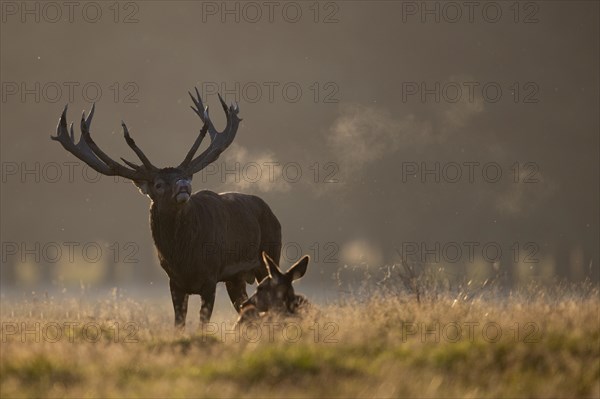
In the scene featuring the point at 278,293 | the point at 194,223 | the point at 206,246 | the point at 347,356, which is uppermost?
the point at 194,223

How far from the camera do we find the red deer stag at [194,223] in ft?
46.8

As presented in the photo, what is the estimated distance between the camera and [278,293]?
11734 mm

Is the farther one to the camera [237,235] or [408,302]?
[237,235]

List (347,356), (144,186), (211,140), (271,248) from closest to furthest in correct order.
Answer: (347,356) → (144,186) → (211,140) → (271,248)

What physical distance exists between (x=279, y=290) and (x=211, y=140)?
4.93 metres

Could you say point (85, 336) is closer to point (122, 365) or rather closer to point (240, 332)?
point (240, 332)

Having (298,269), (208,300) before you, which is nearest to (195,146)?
(208,300)

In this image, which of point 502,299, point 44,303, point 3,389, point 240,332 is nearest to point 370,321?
point 240,332

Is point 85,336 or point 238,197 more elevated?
point 238,197

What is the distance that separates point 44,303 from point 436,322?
23.0 feet

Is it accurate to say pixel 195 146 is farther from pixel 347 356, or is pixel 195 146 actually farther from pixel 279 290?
pixel 347 356

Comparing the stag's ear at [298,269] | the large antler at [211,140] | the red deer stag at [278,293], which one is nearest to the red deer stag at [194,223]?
the large antler at [211,140]

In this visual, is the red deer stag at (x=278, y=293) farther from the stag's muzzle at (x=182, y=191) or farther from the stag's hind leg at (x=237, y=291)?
the stag's hind leg at (x=237, y=291)

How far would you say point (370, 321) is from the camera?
10.8 meters
